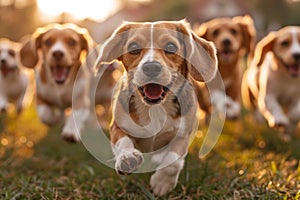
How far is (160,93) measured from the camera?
3.76 m

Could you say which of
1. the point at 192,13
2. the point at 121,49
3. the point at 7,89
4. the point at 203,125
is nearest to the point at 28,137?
the point at 7,89

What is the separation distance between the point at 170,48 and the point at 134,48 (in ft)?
0.87

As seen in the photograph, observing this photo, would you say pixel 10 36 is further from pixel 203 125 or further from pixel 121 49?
pixel 121 49

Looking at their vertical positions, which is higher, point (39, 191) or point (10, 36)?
point (39, 191)

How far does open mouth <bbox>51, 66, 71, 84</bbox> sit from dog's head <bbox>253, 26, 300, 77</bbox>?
2380 millimetres

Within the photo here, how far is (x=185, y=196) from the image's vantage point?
389 centimetres

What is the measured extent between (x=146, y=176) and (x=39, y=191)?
869mm

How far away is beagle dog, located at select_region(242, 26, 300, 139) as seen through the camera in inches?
242

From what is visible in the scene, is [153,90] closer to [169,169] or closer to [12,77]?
[169,169]

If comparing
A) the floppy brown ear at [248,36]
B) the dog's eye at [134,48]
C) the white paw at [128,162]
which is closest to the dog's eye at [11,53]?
the floppy brown ear at [248,36]

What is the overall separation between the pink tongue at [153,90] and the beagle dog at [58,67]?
2.05m

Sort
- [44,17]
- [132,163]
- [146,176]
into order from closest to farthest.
→ 1. [132,163]
2. [146,176]
3. [44,17]

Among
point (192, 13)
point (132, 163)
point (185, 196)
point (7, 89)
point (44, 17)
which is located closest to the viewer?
point (132, 163)

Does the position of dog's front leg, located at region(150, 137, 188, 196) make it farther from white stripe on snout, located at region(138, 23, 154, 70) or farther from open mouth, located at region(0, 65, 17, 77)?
open mouth, located at region(0, 65, 17, 77)
